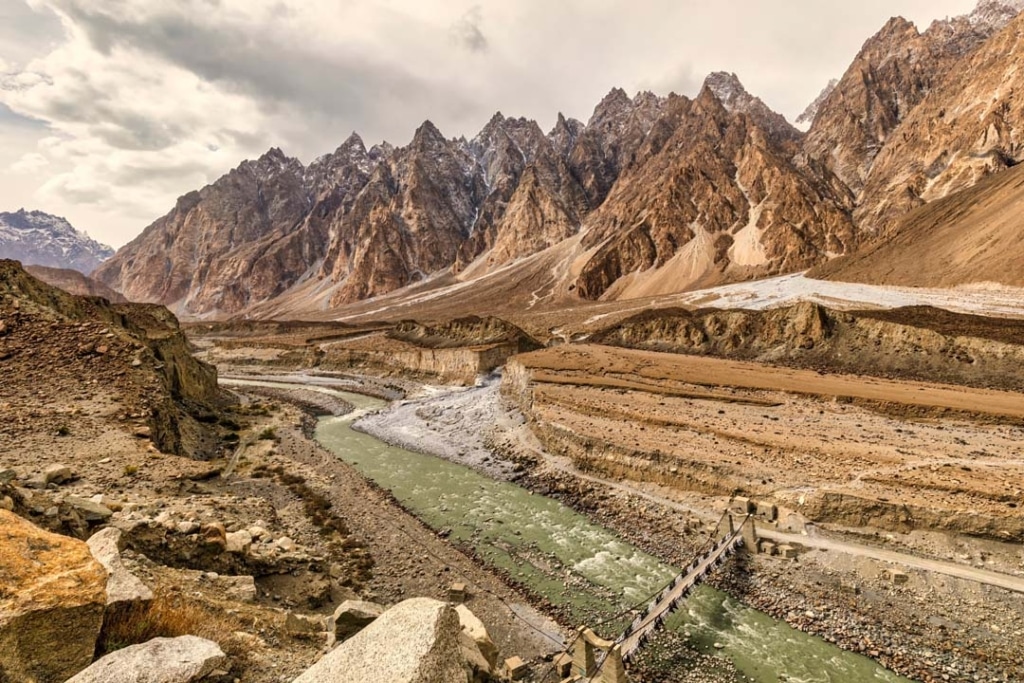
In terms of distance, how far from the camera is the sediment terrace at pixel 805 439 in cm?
2039

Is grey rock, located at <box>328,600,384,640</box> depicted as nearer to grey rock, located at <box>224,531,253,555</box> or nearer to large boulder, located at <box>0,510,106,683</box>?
large boulder, located at <box>0,510,106,683</box>

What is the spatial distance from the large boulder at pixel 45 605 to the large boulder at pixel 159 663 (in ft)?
2.11

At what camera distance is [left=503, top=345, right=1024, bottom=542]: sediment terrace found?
20391mm

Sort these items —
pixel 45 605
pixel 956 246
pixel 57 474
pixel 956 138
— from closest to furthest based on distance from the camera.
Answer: pixel 45 605
pixel 57 474
pixel 956 246
pixel 956 138

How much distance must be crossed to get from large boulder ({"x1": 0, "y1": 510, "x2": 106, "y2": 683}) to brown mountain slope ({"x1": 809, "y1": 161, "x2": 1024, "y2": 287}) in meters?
104

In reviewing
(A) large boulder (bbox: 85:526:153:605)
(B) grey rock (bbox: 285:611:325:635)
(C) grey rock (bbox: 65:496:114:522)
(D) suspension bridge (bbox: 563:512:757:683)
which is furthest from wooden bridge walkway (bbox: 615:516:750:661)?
(C) grey rock (bbox: 65:496:114:522)

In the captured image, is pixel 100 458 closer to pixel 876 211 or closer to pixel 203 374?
Answer: pixel 203 374

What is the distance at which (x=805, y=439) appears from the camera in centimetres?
2789

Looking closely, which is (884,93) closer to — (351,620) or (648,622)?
(648,622)

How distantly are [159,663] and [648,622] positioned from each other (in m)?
14.1

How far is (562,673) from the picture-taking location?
13578 millimetres

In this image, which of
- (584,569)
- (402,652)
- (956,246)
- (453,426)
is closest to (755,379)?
(453,426)

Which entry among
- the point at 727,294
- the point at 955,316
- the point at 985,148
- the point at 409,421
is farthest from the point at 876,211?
the point at 409,421

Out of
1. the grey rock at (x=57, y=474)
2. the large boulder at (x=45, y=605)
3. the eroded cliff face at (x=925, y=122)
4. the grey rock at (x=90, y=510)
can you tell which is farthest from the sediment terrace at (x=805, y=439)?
the eroded cliff face at (x=925, y=122)
